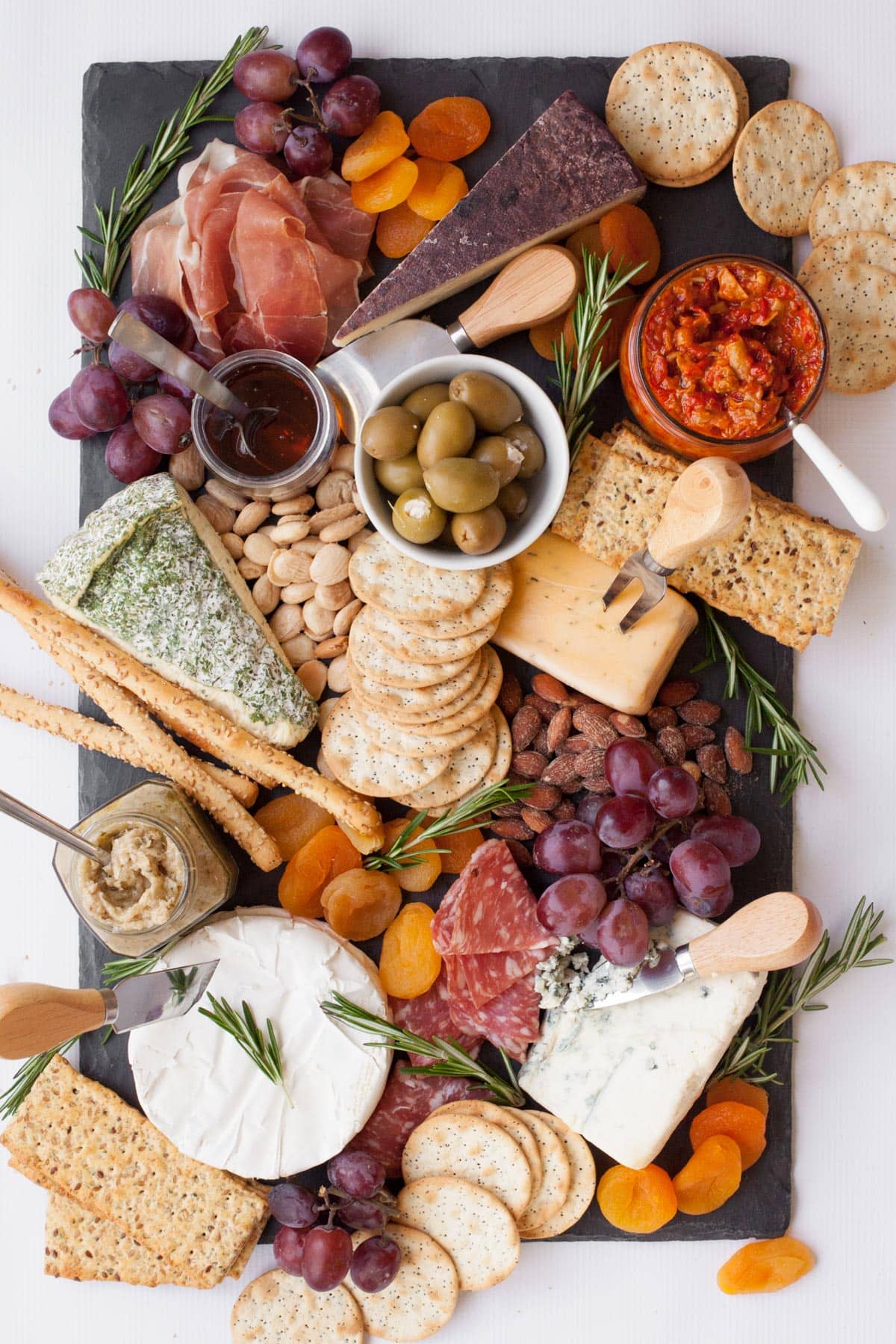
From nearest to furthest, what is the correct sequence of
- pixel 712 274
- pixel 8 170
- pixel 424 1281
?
pixel 712 274 → pixel 424 1281 → pixel 8 170

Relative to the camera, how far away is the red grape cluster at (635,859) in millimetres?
1566

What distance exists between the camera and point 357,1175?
1.62 meters

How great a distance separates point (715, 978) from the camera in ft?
5.27

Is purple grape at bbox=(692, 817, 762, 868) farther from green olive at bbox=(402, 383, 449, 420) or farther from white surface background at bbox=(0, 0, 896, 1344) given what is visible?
green olive at bbox=(402, 383, 449, 420)

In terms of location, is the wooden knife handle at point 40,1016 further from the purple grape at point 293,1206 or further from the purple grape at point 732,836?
the purple grape at point 732,836

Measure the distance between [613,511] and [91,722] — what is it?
0.89 meters

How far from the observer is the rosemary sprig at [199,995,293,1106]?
5.25ft

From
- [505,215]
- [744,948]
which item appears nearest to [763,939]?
[744,948]

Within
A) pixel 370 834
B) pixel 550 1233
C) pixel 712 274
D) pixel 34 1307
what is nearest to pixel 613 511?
pixel 712 274

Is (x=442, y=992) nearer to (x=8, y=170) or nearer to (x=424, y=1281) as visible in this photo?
(x=424, y=1281)

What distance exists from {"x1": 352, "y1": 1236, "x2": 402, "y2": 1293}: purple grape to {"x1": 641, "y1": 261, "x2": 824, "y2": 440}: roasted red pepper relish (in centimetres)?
131

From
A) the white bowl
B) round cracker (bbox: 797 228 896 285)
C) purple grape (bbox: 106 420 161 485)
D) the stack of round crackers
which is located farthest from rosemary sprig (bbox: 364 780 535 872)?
round cracker (bbox: 797 228 896 285)

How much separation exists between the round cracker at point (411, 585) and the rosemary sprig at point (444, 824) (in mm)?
290

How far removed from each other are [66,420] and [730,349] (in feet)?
3.39
